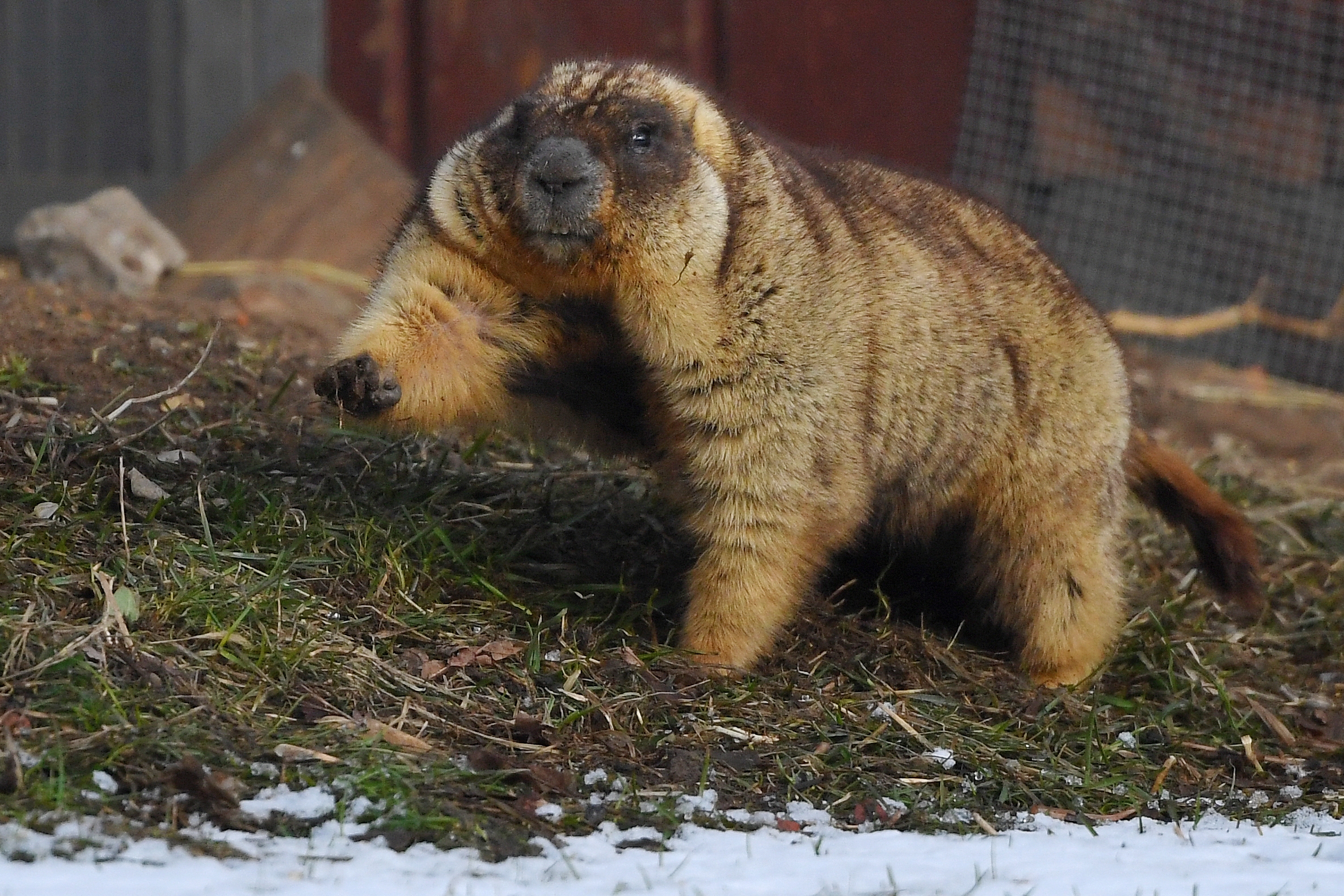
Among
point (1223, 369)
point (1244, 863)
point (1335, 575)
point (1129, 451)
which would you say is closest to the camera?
point (1244, 863)

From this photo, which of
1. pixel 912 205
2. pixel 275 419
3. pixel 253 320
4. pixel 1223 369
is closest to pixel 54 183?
pixel 253 320

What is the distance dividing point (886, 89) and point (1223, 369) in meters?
2.75

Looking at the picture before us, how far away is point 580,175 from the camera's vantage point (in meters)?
3.87

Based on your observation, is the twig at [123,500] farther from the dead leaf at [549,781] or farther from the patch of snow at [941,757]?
the patch of snow at [941,757]

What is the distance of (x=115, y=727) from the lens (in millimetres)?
3270

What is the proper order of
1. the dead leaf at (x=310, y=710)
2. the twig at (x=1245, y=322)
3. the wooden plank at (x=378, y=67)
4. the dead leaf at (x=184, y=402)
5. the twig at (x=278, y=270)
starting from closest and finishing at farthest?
the dead leaf at (x=310, y=710), the dead leaf at (x=184, y=402), the twig at (x=278, y=270), the twig at (x=1245, y=322), the wooden plank at (x=378, y=67)

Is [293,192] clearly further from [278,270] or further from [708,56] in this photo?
[708,56]

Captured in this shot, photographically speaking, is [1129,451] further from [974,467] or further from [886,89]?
[886,89]

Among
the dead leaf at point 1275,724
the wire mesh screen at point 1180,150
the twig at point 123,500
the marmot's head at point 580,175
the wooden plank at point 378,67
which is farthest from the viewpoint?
the wooden plank at point 378,67

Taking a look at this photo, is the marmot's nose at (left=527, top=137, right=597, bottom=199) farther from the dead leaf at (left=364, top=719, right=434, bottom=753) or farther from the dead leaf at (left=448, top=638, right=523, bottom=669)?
the dead leaf at (left=364, top=719, right=434, bottom=753)

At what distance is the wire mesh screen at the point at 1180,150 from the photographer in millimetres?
9297

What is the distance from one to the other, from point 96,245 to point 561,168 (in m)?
4.50

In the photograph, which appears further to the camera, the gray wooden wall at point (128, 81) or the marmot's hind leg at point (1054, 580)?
the gray wooden wall at point (128, 81)

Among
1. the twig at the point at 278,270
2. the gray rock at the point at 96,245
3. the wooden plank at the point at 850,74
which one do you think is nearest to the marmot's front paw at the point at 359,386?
the gray rock at the point at 96,245
